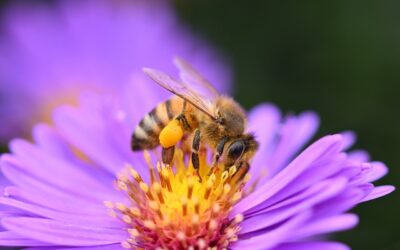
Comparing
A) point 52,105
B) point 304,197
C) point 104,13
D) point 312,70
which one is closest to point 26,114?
point 52,105

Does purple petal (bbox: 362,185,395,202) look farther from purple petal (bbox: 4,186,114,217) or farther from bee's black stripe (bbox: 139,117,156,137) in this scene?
purple petal (bbox: 4,186,114,217)

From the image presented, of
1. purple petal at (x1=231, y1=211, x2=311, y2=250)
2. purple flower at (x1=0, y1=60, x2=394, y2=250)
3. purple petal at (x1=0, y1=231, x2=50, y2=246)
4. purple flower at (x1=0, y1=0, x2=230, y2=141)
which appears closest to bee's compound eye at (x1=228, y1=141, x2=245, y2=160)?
purple flower at (x1=0, y1=60, x2=394, y2=250)

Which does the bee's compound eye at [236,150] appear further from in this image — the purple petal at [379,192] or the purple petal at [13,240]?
the purple petal at [13,240]

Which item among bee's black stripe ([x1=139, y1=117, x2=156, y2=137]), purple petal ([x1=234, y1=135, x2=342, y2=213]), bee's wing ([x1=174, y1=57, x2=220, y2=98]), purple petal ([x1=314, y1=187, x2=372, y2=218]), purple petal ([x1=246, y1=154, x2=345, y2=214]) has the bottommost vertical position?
purple petal ([x1=314, y1=187, x2=372, y2=218])

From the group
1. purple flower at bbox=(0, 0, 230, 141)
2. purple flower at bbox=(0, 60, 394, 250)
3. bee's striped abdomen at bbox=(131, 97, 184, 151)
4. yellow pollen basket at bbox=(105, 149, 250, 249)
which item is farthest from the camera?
purple flower at bbox=(0, 0, 230, 141)

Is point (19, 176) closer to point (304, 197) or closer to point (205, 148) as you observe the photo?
point (205, 148)

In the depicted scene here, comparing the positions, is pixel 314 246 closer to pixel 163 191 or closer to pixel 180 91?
pixel 180 91
